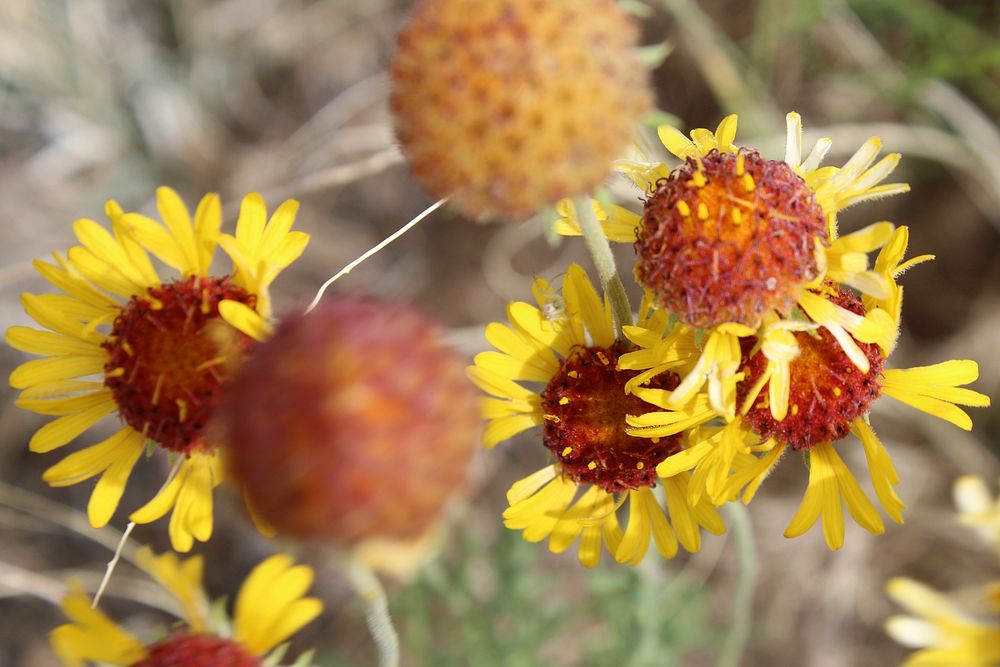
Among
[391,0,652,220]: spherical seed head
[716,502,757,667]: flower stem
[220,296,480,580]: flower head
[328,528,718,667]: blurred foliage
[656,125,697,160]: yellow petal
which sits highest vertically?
[391,0,652,220]: spherical seed head

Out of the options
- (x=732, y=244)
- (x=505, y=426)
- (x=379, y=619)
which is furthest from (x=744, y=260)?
(x=379, y=619)

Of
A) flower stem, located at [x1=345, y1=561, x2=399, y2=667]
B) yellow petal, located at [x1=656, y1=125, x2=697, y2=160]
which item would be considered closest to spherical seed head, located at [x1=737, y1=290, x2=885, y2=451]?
yellow petal, located at [x1=656, y1=125, x2=697, y2=160]

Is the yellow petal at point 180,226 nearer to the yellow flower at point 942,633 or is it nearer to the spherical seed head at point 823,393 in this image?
the spherical seed head at point 823,393

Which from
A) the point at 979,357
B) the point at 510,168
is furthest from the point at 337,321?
the point at 979,357

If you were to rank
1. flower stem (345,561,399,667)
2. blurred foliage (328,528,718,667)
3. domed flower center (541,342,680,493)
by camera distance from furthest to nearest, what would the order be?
blurred foliage (328,528,718,667) < domed flower center (541,342,680,493) < flower stem (345,561,399,667)

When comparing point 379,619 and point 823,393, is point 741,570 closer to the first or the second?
point 823,393

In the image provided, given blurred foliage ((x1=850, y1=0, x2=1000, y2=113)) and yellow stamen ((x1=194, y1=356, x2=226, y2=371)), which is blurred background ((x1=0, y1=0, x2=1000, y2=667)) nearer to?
blurred foliage ((x1=850, y1=0, x2=1000, y2=113))

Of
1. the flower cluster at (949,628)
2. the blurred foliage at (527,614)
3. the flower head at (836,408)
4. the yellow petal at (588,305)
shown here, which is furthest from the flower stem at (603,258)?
the blurred foliage at (527,614)
